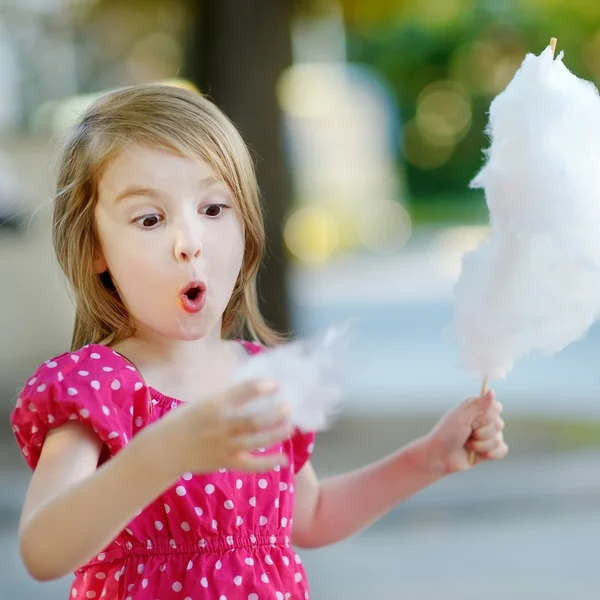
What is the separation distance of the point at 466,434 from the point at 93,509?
0.69 metres

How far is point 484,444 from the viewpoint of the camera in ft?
5.76

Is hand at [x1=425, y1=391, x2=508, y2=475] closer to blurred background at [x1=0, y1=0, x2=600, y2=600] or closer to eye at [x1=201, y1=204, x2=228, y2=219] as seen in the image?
blurred background at [x1=0, y1=0, x2=600, y2=600]

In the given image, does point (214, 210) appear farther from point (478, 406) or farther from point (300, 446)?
point (478, 406)

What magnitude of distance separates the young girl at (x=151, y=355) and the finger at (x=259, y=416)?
8.0 inches

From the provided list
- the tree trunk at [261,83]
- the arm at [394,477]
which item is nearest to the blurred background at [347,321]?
the tree trunk at [261,83]

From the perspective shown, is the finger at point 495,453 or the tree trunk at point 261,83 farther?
the tree trunk at point 261,83

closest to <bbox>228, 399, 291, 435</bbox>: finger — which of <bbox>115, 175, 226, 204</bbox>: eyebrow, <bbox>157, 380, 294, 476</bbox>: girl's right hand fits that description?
<bbox>157, 380, 294, 476</bbox>: girl's right hand

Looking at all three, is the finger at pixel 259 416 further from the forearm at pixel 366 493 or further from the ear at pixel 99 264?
the forearm at pixel 366 493

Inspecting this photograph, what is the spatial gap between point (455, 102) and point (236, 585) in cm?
2152

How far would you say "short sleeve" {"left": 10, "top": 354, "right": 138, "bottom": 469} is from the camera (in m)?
1.43

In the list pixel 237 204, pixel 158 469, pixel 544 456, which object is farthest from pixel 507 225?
pixel 544 456

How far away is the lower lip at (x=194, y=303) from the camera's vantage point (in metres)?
1.50

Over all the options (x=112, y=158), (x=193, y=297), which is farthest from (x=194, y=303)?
(x=112, y=158)

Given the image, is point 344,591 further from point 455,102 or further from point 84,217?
point 455,102
